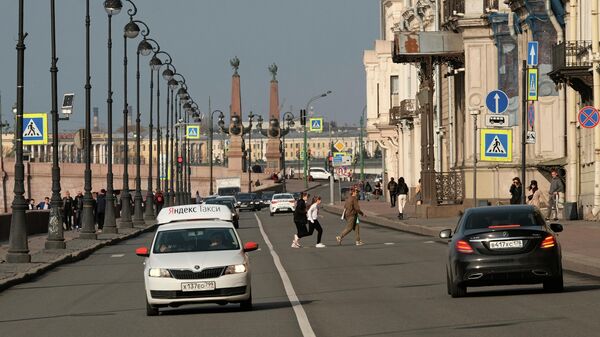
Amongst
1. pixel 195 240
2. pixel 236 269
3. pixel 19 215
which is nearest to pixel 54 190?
pixel 19 215

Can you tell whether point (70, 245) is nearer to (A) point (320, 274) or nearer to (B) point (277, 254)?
(B) point (277, 254)

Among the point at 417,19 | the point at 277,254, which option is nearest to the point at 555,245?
the point at 277,254

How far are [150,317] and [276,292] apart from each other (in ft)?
14.9

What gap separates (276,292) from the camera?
81.2 feet

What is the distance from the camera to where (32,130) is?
47719 millimetres

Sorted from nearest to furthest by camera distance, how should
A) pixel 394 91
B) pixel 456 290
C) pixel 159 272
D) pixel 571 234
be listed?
1. pixel 159 272
2. pixel 456 290
3. pixel 571 234
4. pixel 394 91

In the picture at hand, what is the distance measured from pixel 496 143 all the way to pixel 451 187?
20659 millimetres

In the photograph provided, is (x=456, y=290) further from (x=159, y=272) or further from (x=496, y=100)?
(x=496, y=100)

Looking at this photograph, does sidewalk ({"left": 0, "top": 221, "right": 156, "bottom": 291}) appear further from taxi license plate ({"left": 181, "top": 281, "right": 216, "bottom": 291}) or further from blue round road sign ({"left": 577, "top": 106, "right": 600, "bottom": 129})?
blue round road sign ({"left": 577, "top": 106, "right": 600, "bottom": 129})

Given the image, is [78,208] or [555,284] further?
[78,208]

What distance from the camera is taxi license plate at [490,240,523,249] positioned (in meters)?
21.8

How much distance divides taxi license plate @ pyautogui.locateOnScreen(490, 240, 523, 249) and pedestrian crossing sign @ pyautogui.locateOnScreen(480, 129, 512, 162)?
1975 centimetres

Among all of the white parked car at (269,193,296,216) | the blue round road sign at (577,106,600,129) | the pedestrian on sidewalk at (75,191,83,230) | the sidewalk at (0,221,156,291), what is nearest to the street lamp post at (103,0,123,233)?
the sidewalk at (0,221,156,291)

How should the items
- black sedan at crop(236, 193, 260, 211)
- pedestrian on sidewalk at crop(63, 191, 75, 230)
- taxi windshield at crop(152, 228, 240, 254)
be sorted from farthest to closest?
black sedan at crop(236, 193, 260, 211) < pedestrian on sidewalk at crop(63, 191, 75, 230) < taxi windshield at crop(152, 228, 240, 254)
